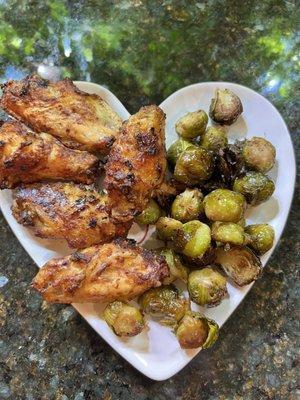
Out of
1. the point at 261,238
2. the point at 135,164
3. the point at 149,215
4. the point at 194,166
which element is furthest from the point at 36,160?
the point at 261,238

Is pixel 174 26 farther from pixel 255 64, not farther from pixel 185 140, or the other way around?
pixel 185 140

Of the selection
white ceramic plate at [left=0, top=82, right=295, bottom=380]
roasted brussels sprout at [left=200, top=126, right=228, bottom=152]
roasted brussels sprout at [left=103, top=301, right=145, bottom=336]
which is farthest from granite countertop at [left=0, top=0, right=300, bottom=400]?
roasted brussels sprout at [left=200, top=126, right=228, bottom=152]

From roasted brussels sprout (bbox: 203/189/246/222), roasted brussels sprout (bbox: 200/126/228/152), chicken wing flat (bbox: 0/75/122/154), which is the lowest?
roasted brussels sprout (bbox: 203/189/246/222)

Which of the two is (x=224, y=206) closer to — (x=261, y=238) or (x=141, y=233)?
(x=261, y=238)

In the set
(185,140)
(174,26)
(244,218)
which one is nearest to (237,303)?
(244,218)

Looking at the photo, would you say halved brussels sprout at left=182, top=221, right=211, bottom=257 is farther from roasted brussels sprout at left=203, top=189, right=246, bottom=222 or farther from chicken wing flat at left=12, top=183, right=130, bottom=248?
chicken wing flat at left=12, top=183, right=130, bottom=248

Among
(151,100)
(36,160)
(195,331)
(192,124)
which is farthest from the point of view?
(151,100)
